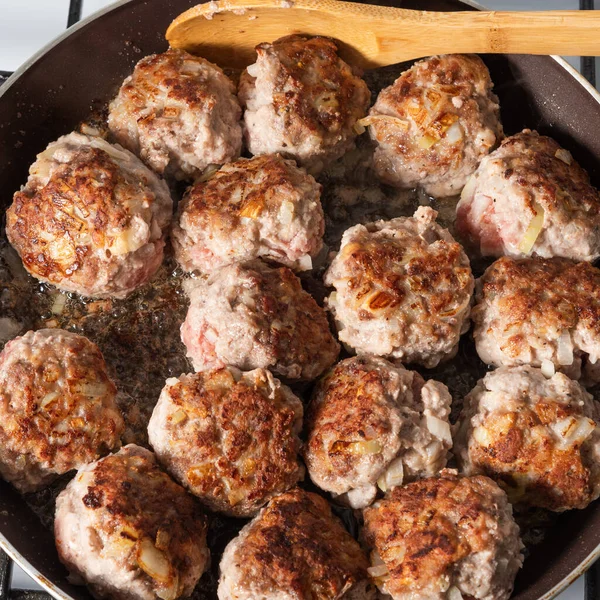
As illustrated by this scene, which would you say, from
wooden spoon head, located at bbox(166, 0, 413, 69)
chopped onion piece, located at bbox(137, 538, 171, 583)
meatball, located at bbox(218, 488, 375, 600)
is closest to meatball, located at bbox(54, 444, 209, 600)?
chopped onion piece, located at bbox(137, 538, 171, 583)

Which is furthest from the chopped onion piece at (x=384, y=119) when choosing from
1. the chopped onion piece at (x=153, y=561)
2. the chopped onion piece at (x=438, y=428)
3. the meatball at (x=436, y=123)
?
the chopped onion piece at (x=153, y=561)

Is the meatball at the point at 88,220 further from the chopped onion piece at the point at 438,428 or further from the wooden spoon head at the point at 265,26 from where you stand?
the chopped onion piece at the point at 438,428

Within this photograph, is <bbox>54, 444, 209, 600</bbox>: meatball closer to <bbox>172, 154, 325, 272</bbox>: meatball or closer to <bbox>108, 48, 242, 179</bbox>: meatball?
<bbox>172, 154, 325, 272</bbox>: meatball

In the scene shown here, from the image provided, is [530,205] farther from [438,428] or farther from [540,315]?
→ [438,428]

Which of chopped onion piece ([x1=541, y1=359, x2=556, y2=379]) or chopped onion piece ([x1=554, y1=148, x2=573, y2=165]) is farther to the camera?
chopped onion piece ([x1=554, y1=148, x2=573, y2=165])

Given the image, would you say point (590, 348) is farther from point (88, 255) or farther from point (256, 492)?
point (88, 255)
